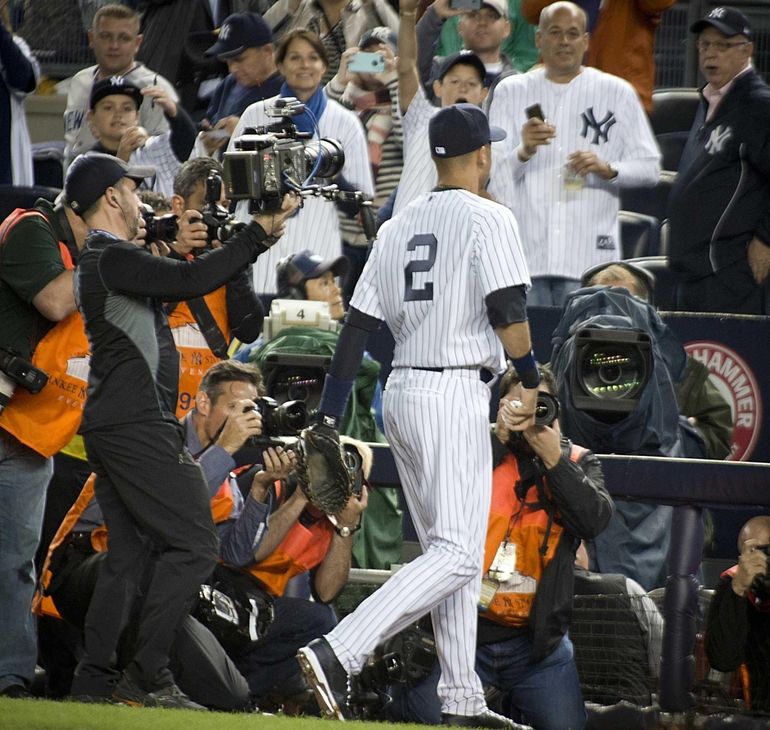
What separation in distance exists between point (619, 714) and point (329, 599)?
1.07m

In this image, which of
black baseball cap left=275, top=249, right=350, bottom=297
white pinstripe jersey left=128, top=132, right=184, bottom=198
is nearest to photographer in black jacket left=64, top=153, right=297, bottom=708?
black baseball cap left=275, top=249, right=350, bottom=297

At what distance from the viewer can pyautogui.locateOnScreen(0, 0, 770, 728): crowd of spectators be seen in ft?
15.5

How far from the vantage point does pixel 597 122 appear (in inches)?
292

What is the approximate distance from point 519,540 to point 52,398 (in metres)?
1.62

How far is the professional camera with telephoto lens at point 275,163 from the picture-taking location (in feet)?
15.8

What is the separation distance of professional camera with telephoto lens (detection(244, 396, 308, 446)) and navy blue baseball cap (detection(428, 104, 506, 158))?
0.96m

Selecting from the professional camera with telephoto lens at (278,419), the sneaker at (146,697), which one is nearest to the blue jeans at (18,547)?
the sneaker at (146,697)

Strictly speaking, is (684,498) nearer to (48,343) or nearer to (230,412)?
(230,412)

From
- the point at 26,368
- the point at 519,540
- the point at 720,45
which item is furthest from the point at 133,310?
the point at 720,45

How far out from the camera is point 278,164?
4.89 meters

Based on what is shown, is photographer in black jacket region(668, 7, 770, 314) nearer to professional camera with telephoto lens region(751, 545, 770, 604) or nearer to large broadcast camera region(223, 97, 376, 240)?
professional camera with telephoto lens region(751, 545, 770, 604)

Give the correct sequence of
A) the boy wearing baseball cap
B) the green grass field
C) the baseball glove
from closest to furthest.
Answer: the green grass field, the baseball glove, the boy wearing baseball cap

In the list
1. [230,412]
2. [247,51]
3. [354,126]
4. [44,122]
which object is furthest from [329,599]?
[44,122]

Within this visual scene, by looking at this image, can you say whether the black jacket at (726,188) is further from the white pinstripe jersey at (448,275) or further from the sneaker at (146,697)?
the sneaker at (146,697)
